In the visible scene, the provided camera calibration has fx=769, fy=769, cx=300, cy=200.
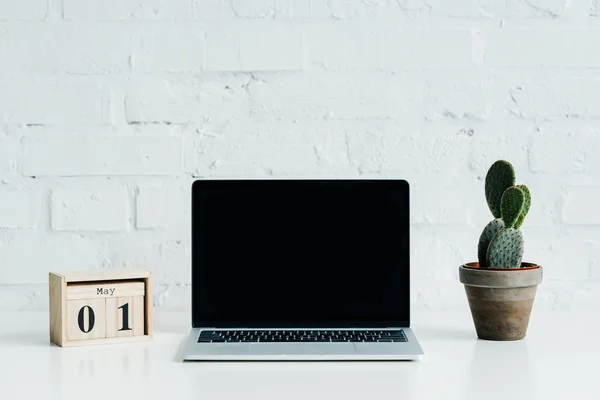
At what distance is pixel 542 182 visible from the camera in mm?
1534

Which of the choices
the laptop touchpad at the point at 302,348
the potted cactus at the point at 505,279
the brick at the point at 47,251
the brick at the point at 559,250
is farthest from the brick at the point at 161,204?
the brick at the point at 559,250

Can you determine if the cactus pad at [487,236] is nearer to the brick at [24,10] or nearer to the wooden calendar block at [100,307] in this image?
the wooden calendar block at [100,307]

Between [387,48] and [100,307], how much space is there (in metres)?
0.75

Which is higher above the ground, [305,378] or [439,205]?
[439,205]

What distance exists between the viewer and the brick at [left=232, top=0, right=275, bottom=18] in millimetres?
1522

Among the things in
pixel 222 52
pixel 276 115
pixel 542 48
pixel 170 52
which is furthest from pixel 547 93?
pixel 170 52

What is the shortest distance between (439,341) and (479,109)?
0.52 metres

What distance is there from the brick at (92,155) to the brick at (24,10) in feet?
0.79

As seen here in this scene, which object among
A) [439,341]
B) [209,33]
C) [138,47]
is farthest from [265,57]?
[439,341]

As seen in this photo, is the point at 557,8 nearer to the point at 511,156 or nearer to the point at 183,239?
the point at 511,156

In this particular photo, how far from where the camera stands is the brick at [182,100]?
1521 millimetres

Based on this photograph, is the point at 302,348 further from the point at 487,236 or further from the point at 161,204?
the point at 161,204

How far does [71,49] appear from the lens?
4.99 ft

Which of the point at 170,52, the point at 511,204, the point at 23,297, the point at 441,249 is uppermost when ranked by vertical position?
the point at 170,52
